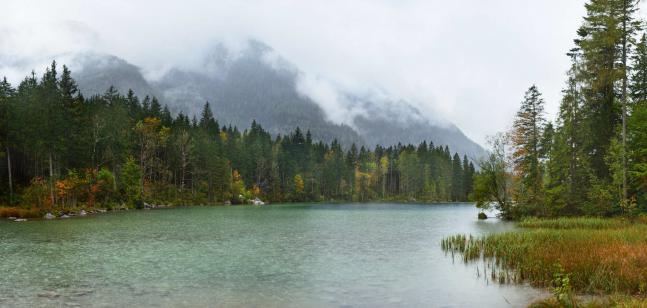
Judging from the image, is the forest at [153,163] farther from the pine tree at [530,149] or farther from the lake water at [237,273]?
the pine tree at [530,149]

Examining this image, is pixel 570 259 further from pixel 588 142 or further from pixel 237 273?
pixel 588 142

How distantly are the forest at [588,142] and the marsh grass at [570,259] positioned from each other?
15.4 meters

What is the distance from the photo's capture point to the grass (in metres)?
18.3

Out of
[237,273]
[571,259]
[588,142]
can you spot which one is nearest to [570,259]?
[571,259]

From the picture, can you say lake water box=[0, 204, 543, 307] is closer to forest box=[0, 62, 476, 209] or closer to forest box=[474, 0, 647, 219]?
forest box=[474, 0, 647, 219]

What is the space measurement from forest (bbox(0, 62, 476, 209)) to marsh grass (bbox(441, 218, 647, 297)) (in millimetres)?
63808

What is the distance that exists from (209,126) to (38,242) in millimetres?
121331

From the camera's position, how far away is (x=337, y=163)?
17762 cm

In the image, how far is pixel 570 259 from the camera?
2144cm

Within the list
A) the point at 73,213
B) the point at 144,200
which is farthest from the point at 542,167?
the point at 144,200

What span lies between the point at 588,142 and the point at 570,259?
36.7 meters

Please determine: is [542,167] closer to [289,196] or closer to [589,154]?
[589,154]

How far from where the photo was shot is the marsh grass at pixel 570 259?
18453mm

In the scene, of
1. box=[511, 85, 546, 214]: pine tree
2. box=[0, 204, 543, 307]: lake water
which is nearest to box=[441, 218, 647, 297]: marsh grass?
box=[0, 204, 543, 307]: lake water
